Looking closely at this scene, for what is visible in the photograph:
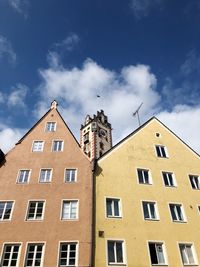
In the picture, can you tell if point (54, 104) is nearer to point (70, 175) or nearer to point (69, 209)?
point (70, 175)

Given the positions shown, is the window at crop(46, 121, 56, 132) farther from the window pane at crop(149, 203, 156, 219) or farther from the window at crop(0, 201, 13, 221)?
the window pane at crop(149, 203, 156, 219)

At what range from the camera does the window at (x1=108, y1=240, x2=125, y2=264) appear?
66.4 feet

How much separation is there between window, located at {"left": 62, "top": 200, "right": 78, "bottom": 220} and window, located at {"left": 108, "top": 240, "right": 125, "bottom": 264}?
393 cm

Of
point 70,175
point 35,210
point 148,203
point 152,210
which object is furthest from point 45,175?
point 152,210

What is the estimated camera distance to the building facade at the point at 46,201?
19.8m

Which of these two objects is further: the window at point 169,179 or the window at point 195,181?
the window at point 195,181

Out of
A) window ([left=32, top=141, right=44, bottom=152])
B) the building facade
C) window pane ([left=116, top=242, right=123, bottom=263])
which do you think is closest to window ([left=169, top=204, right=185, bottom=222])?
window pane ([left=116, top=242, right=123, bottom=263])

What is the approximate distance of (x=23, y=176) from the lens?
969 inches

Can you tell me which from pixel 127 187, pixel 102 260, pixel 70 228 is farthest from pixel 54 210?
pixel 127 187

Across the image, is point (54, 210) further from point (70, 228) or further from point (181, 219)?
point (181, 219)

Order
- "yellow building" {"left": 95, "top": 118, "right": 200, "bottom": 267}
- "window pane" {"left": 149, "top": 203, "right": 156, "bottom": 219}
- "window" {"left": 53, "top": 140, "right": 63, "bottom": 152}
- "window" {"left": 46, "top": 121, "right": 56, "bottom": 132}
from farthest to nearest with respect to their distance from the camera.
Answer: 1. "window" {"left": 46, "top": 121, "right": 56, "bottom": 132}
2. "window" {"left": 53, "top": 140, "right": 63, "bottom": 152}
3. "window pane" {"left": 149, "top": 203, "right": 156, "bottom": 219}
4. "yellow building" {"left": 95, "top": 118, "right": 200, "bottom": 267}

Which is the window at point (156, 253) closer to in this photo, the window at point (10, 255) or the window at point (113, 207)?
the window at point (113, 207)

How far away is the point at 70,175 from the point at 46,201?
3.65m

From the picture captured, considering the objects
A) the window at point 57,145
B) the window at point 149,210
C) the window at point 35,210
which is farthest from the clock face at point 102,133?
the window at point 35,210
